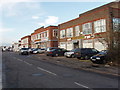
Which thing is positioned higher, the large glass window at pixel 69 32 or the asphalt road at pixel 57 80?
the large glass window at pixel 69 32

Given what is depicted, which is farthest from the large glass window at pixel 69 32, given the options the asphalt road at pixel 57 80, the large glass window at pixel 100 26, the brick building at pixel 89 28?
the asphalt road at pixel 57 80

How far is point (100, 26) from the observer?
2745 cm

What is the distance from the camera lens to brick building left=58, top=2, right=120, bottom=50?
1027 inches

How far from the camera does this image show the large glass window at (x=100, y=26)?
87.8ft

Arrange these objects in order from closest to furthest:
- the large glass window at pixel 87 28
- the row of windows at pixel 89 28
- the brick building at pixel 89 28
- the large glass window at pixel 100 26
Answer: the brick building at pixel 89 28 → the large glass window at pixel 100 26 → the row of windows at pixel 89 28 → the large glass window at pixel 87 28

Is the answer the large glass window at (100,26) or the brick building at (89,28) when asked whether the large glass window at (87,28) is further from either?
the large glass window at (100,26)

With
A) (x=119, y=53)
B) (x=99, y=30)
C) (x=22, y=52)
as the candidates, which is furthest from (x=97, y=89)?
(x=22, y=52)

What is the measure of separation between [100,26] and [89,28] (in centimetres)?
313

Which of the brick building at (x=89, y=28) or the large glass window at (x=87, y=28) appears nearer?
the brick building at (x=89, y=28)

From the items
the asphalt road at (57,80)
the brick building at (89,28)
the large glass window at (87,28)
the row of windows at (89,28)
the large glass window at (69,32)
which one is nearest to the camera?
the asphalt road at (57,80)

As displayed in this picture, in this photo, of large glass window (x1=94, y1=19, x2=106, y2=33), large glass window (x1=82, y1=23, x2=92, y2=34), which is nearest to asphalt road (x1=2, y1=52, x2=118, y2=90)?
large glass window (x1=94, y1=19, x2=106, y2=33)

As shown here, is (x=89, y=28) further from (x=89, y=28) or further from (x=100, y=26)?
(x=100, y=26)

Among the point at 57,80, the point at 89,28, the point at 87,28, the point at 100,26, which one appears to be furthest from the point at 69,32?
the point at 57,80

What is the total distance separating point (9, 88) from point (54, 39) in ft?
134
